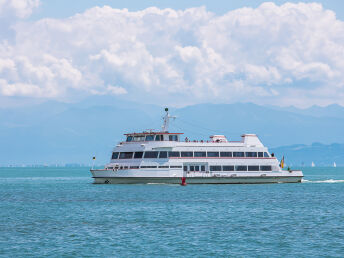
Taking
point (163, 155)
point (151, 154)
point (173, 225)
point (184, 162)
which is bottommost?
point (173, 225)

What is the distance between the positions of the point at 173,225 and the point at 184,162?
35.6 m

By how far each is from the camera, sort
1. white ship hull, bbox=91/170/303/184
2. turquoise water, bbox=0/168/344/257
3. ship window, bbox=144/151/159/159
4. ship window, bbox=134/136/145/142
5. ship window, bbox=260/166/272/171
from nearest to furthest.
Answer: turquoise water, bbox=0/168/344/257 → white ship hull, bbox=91/170/303/184 → ship window, bbox=144/151/159/159 → ship window, bbox=134/136/145/142 → ship window, bbox=260/166/272/171

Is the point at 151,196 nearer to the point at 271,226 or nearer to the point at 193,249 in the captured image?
the point at 271,226

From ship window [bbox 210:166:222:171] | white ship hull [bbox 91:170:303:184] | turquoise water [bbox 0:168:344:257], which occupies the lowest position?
turquoise water [bbox 0:168:344:257]

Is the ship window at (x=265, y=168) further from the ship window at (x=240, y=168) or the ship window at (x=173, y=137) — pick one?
the ship window at (x=173, y=137)

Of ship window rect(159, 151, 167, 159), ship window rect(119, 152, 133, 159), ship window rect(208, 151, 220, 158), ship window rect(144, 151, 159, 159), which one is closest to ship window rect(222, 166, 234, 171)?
ship window rect(208, 151, 220, 158)

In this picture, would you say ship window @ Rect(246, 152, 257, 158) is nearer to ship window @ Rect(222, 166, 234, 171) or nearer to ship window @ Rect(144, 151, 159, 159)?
ship window @ Rect(222, 166, 234, 171)

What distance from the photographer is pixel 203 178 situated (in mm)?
77562

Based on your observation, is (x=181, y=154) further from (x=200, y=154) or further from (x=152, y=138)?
(x=152, y=138)

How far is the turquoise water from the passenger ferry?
10366 millimetres

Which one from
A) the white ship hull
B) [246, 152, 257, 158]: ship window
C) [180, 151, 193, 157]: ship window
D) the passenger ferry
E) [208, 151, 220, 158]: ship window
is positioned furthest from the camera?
[246, 152, 257, 158]: ship window

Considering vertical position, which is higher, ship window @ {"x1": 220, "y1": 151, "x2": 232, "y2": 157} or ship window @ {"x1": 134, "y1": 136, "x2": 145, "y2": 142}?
ship window @ {"x1": 134, "y1": 136, "x2": 145, "y2": 142}

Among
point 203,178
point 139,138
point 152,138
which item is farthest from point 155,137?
point 203,178

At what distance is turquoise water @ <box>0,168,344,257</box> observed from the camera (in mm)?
32031
